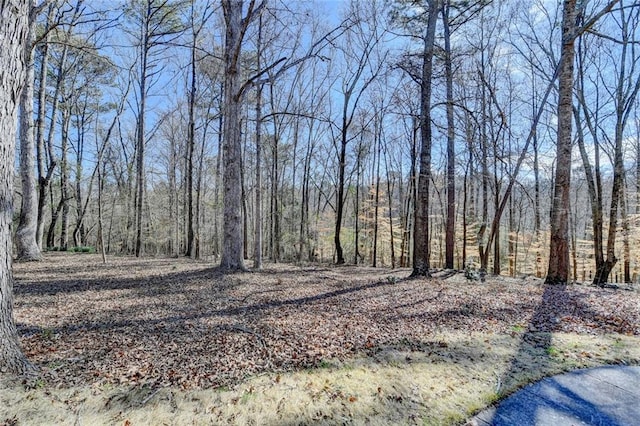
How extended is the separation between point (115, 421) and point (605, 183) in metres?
30.3

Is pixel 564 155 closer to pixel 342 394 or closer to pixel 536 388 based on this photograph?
pixel 536 388

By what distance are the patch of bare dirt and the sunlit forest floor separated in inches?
0.8

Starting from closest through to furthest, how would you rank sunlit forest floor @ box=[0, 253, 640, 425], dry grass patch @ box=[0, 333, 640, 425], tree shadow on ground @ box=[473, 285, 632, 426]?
dry grass patch @ box=[0, 333, 640, 425] < sunlit forest floor @ box=[0, 253, 640, 425] < tree shadow on ground @ box=[473, 285, 632, 426]

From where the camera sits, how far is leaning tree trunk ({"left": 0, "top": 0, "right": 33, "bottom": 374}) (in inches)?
92.4

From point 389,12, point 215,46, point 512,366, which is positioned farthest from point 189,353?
point 215,46

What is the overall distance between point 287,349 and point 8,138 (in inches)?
122

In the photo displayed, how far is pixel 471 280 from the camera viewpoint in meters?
7.95

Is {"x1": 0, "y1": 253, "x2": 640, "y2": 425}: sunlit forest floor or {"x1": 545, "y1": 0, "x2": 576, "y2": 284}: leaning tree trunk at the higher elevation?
{"x1": 545, "y1": 0, "x2": 576, "y2": 284}: leaning tree trunk

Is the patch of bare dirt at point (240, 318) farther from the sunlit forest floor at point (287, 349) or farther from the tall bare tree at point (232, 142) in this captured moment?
the tall bare tree at point (232, 142)

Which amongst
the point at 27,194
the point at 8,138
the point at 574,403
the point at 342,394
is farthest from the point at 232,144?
→ the point at 574,403

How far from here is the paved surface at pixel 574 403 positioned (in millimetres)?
2516

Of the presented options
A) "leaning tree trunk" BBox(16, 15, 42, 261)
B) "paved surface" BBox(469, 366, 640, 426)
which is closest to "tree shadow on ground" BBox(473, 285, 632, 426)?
"paved surface" BBox(469, 366, 640, 426)

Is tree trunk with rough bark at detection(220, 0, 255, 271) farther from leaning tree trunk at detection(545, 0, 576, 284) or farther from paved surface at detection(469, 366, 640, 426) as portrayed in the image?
leaning tree trunk at detection(545, 0, 576, 284)

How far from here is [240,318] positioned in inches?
166
